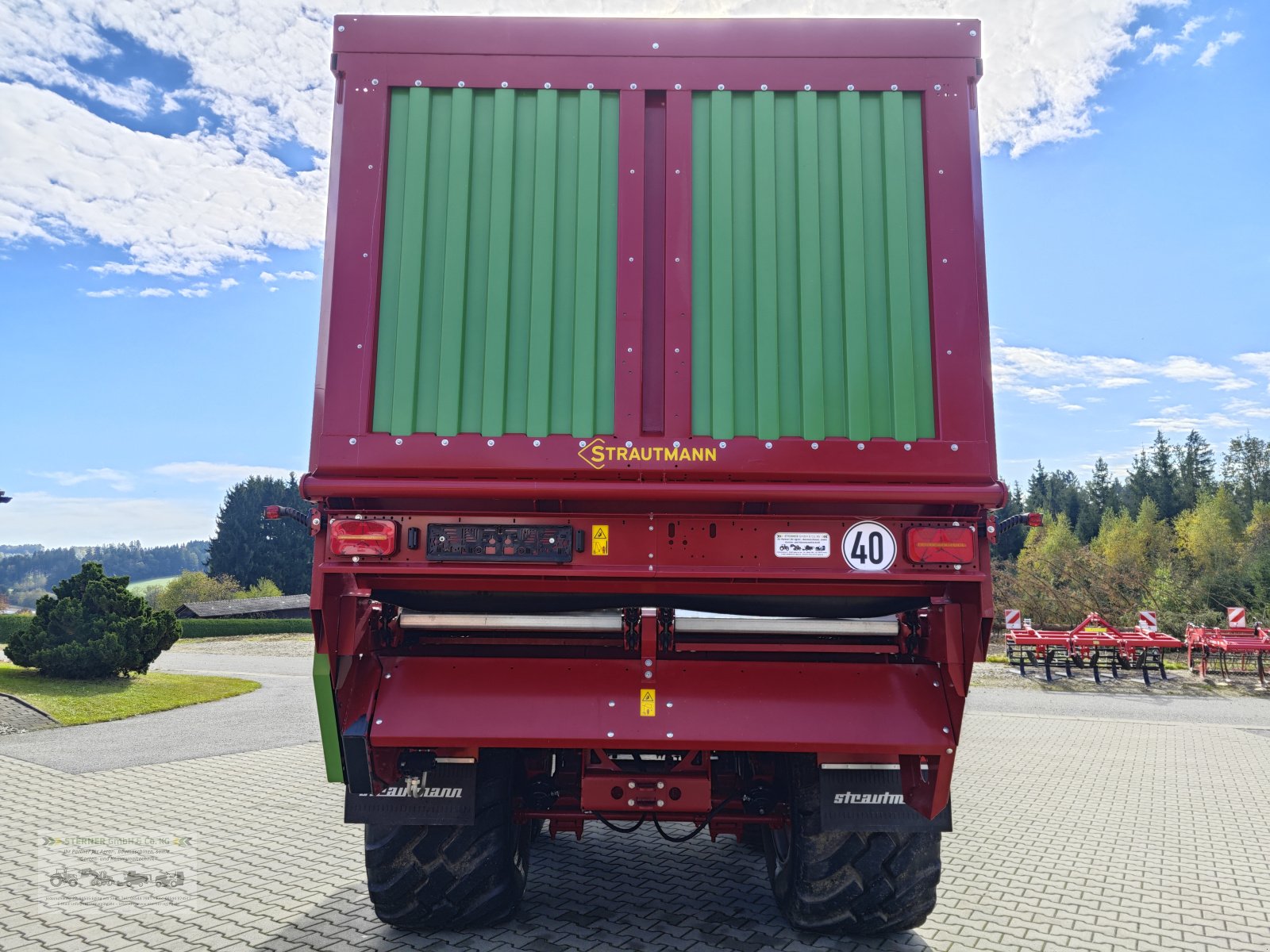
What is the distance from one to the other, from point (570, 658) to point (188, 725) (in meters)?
10.3

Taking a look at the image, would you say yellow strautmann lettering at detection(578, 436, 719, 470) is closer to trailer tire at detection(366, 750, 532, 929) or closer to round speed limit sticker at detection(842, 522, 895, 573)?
round speed limit sticker at detection(842, 522, 895, 573)

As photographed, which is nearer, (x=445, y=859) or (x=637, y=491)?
(x=637, y=491)

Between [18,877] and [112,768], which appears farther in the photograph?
[112,768]

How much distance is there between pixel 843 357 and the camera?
361cm

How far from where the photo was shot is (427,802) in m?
3.71

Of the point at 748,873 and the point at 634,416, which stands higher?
the point at 634,416

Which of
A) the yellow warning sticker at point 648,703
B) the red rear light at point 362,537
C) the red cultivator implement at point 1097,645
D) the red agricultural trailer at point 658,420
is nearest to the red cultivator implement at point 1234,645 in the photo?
the red cultivator implement at point 1097,645

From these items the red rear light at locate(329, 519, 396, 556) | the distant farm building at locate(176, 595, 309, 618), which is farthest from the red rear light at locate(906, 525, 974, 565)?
the distant farm building at locate(176, 595, 309, 618)

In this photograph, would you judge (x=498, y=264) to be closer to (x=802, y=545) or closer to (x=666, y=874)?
(x=802, y=545)

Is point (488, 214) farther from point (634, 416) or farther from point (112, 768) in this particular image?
point (112, 768)

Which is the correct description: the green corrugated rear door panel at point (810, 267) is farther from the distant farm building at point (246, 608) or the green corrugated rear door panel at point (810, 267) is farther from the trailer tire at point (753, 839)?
the distant farm building at point (246, 608)

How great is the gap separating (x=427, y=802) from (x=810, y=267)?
9.27 ft


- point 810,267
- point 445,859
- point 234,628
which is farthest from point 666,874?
point 234,628

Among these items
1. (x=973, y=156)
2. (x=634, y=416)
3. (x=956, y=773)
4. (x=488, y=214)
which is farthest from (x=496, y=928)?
(x=956, y=773)
